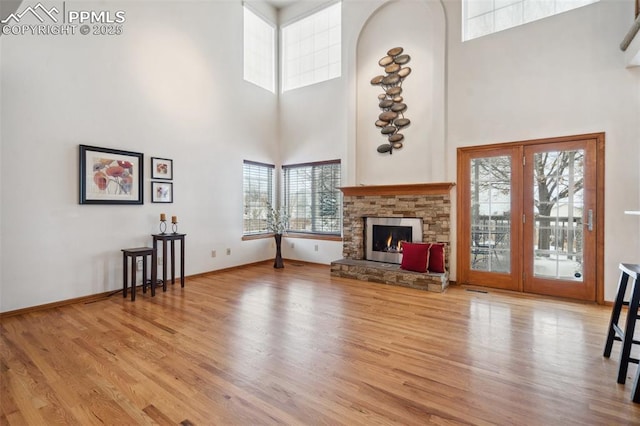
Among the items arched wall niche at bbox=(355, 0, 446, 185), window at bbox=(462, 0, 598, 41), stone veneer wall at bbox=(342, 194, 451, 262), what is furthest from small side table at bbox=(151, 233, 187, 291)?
window at bbox=(462, 0, 598, 41)

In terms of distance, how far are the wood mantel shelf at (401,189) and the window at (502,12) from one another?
89.8 inches

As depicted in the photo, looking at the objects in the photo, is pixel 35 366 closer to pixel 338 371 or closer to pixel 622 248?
pixel 338 371

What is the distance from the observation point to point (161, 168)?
466cm

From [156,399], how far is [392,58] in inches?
221

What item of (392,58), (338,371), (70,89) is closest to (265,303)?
(338,371)

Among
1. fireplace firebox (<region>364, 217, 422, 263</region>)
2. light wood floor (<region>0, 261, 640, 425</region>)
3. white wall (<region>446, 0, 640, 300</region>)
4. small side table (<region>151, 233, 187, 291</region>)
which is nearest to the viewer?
light wood floor (<region>0, 261, 640, 425</region>)

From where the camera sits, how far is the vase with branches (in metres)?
5.95

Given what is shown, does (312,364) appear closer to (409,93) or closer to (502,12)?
(409,93)

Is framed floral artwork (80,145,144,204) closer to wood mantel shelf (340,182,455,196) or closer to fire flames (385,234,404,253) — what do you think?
wood mantel shelf (340,182,455,196)

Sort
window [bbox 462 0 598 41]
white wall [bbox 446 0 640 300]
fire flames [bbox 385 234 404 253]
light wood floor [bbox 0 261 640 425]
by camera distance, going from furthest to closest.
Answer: fire flames [bbox 385 234 404 253] < window [bbox 462 0 598 41] < white wall [bbox 446 0 640 300] < light wood floor [bbox 0 261 640 425]

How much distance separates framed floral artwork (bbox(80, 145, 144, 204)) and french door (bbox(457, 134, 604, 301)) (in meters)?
4.80

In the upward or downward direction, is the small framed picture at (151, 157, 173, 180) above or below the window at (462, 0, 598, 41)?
below

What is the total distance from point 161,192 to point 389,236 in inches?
150

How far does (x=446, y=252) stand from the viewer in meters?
4.70
